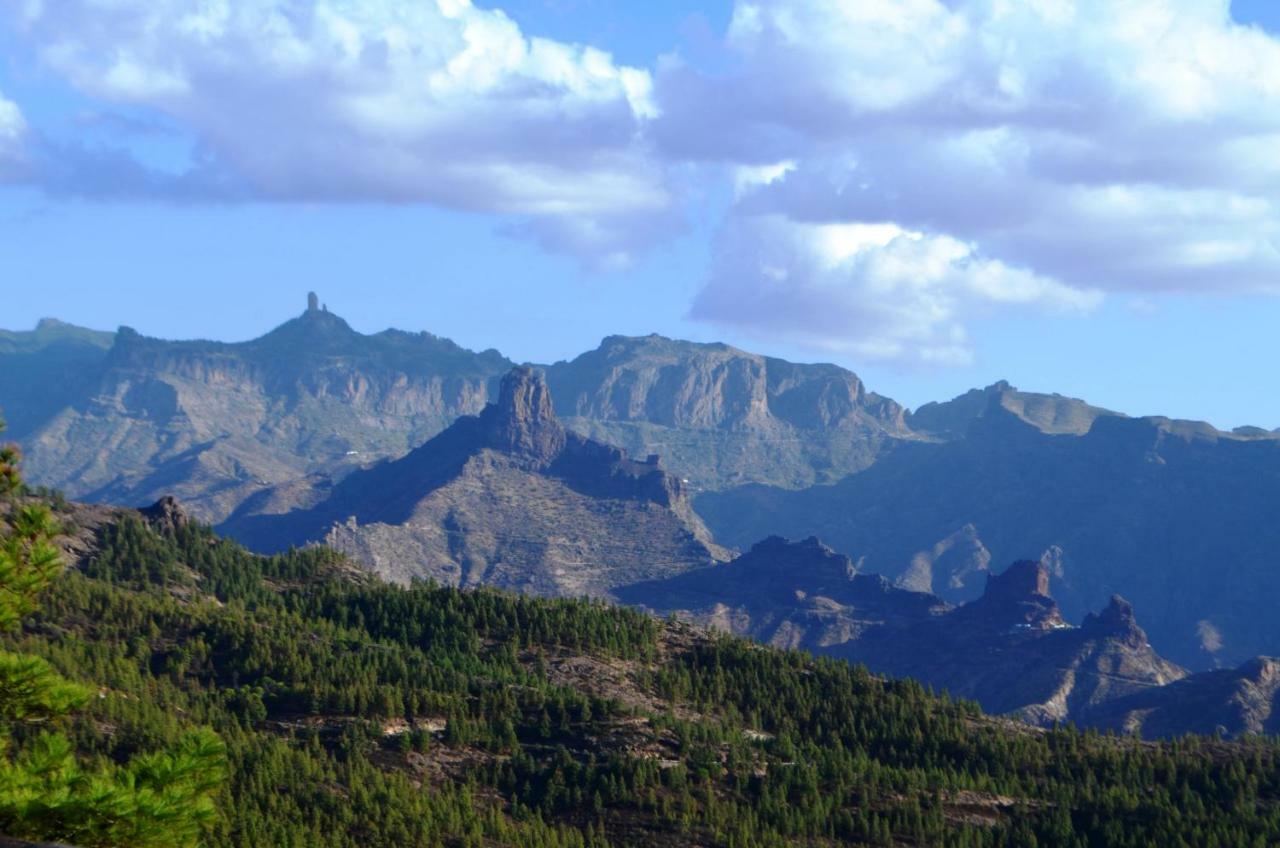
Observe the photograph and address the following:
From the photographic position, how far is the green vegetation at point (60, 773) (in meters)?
70.9

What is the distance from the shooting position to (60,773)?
76750 millimetres

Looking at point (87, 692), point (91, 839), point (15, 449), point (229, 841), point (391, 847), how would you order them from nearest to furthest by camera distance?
point (91, 839) < point (87, 692) < point (15, 449) < point (229, 841) < point (391, 847)

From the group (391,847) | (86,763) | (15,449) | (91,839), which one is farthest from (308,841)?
(91,839)

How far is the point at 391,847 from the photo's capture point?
650ft

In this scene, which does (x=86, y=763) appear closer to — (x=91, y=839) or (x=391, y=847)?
(x=391, y=847)

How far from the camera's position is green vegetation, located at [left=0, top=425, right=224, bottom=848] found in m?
70.9

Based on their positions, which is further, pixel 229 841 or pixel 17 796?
pixel 229 841

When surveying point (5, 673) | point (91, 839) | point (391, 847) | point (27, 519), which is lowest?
point (391, 847)

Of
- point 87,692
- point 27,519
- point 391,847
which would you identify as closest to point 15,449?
point 27,519

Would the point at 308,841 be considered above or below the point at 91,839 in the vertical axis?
below

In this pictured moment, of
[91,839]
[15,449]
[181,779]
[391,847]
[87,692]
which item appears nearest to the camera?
[91,839]

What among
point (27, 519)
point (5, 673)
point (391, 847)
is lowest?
point (391, 847)

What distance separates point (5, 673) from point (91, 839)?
10439mm

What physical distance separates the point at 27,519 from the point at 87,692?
8.35 metres
